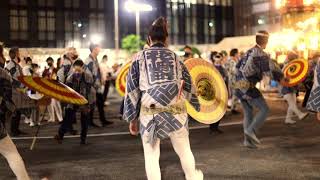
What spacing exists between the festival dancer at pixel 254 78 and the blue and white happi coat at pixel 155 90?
3574mm

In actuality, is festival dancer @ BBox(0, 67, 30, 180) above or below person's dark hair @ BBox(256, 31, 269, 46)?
below

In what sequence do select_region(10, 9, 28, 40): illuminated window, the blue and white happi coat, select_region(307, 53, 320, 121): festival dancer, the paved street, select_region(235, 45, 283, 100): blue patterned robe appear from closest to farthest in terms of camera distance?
the blue and white happi coat < select_region(307, 53, 320, 121): festival dancer < the paved street < select_region(235, 45, 283, 100): blue patterned robe < select_region(10, 9, 28, 40): illuminated window

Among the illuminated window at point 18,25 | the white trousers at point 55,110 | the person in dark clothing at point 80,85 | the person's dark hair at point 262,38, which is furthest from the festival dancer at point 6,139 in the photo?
the illuminated window at point 18,25

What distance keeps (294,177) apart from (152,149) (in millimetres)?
2332

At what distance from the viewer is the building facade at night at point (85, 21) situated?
50.4 m

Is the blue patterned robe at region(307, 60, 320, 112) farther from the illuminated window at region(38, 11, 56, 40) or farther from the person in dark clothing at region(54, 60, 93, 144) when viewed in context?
the illuminated window at region(38, 11, 56, 40)

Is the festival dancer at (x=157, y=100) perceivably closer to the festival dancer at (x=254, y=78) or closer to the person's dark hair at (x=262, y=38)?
the festival dancer at (x=254, y=78)

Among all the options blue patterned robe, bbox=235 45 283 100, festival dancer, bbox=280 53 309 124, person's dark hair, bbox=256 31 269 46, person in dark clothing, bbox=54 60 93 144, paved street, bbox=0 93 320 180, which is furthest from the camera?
festival dancer, bbox=280 53 309 124

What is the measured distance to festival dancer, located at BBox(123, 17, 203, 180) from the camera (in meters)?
4.74

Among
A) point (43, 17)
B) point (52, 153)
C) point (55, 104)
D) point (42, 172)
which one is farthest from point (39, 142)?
point (43, 17)

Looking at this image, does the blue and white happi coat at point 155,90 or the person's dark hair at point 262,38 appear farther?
the person's dark hair at point 262,38

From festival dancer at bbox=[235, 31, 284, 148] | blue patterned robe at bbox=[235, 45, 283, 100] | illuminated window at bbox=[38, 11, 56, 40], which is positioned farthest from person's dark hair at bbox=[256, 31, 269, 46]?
illuminated window at bbox=[38, 11, 56, 40]

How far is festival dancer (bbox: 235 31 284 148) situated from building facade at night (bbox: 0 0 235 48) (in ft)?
145

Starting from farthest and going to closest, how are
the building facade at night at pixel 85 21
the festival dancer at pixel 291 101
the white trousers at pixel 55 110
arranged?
the building facade at night at pixel 85 21 < the white trousers at pixel 55 110 < the festival dancer at pixel 291 101
